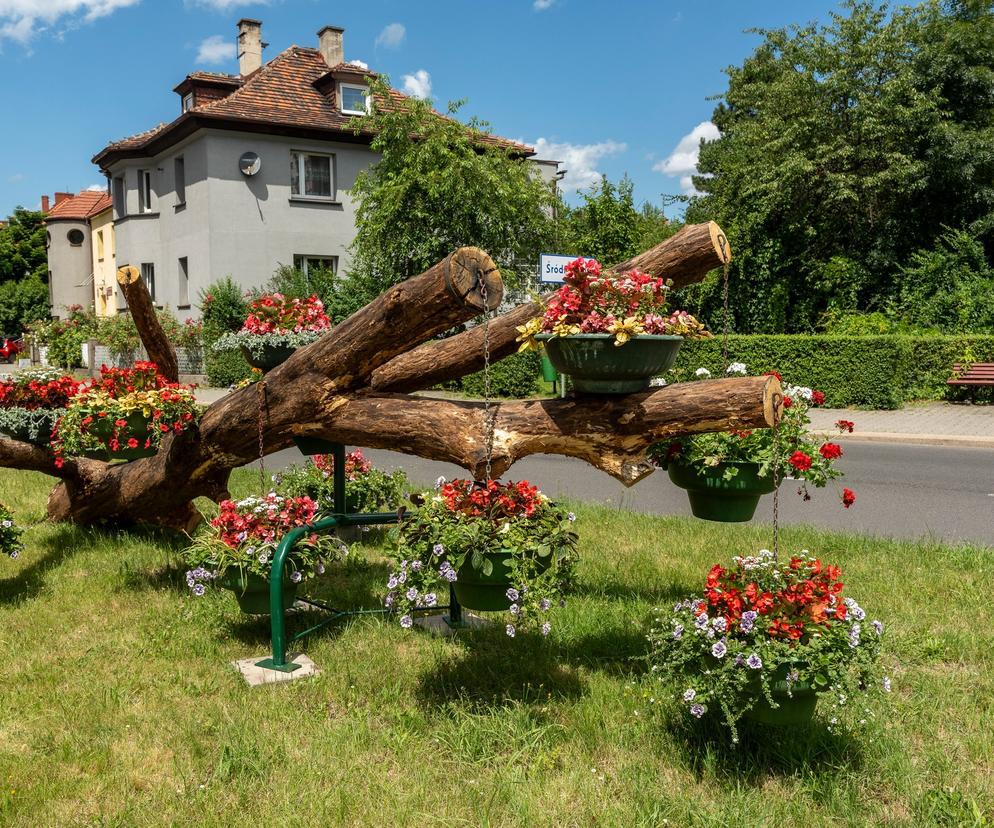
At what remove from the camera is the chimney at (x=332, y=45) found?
28172mm

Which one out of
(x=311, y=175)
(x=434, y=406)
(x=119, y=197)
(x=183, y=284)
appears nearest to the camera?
(x=434, y=406)

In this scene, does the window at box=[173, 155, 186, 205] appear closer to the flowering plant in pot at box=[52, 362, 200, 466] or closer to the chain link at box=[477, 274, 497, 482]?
the flowering plant in pot at box=[52, 362, 200, 466]

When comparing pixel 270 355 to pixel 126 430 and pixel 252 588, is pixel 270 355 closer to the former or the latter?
pixel 126 430

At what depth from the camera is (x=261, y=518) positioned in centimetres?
490

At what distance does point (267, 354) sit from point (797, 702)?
3.65 metres

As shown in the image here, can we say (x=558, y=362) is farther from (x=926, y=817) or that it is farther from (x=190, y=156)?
(x=190, y=156)

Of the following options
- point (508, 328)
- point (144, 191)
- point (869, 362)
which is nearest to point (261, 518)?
point (508, 328)

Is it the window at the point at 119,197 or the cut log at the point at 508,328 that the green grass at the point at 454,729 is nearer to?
the cut log at the point at 508,328

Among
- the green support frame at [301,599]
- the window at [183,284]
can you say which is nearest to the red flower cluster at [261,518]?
the green support frame at [301,599]

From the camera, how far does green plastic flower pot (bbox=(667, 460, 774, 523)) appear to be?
14.0 feet

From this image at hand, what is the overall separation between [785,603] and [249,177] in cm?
2384

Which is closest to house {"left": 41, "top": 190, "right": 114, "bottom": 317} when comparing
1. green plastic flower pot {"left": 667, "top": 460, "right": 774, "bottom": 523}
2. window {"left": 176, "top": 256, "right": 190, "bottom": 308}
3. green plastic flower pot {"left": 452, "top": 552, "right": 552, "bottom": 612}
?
window {"left": 176, "top": 256, "right": 190, "bottom": 308}

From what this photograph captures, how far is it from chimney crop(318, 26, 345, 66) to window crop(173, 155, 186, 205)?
5.84 metres

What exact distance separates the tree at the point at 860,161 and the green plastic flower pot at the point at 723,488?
15352 millimetres
